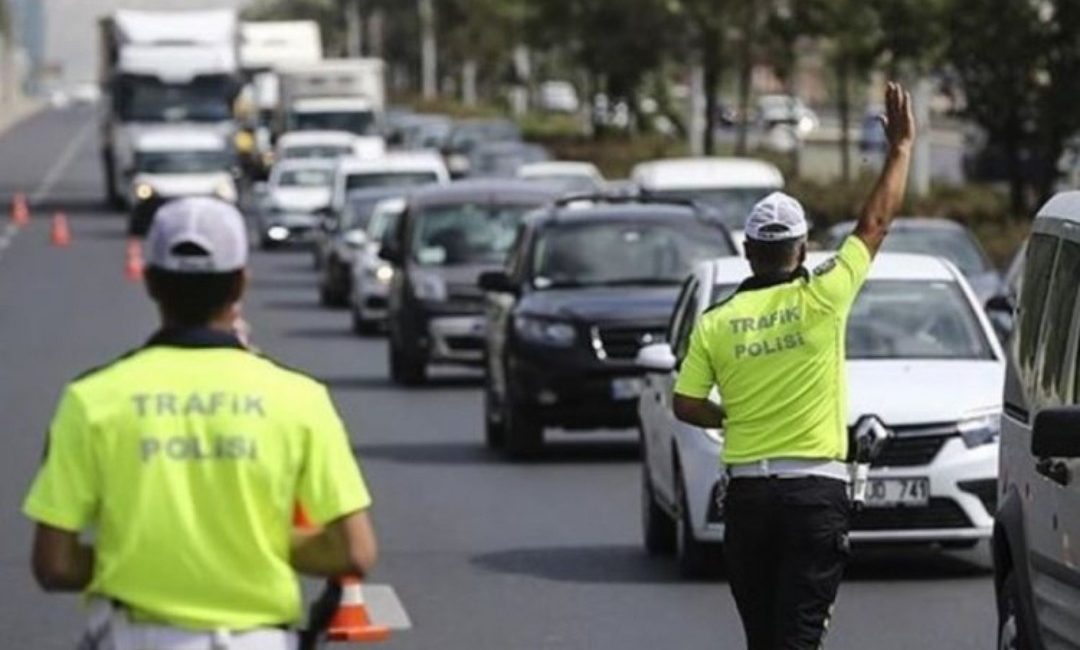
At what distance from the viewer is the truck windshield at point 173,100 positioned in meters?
66.9

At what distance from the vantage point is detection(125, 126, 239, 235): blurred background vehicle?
204 feet

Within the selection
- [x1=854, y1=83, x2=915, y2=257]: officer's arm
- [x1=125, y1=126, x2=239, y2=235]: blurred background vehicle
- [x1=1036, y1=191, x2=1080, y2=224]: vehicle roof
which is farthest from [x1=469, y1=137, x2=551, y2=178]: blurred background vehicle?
[x1=854, y1=83, x2=915, y2=257]: officer's arm

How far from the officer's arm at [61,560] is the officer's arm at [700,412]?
445cm

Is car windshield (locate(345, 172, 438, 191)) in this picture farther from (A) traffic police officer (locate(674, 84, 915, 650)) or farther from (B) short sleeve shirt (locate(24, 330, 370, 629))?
(B) short sleeve shirt (locate(24, 330, 370, 629))

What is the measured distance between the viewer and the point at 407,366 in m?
30.3

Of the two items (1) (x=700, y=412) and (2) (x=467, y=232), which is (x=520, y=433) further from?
(1) (x=700, y=412)

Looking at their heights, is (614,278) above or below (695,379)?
below

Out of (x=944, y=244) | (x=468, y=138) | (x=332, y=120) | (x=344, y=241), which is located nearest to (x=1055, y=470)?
(x=944, y=244)

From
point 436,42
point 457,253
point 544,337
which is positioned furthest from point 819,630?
point 436,42

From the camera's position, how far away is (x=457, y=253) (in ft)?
102

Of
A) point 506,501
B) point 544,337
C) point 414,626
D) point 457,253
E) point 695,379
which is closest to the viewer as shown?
point 695,379

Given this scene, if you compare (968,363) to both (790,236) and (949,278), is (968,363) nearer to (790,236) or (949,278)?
(949,278)

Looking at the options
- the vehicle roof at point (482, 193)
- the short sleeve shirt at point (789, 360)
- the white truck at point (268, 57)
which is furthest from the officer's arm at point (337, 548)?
the white truck at point (268, 57)

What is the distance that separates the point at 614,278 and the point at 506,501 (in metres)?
3.68
